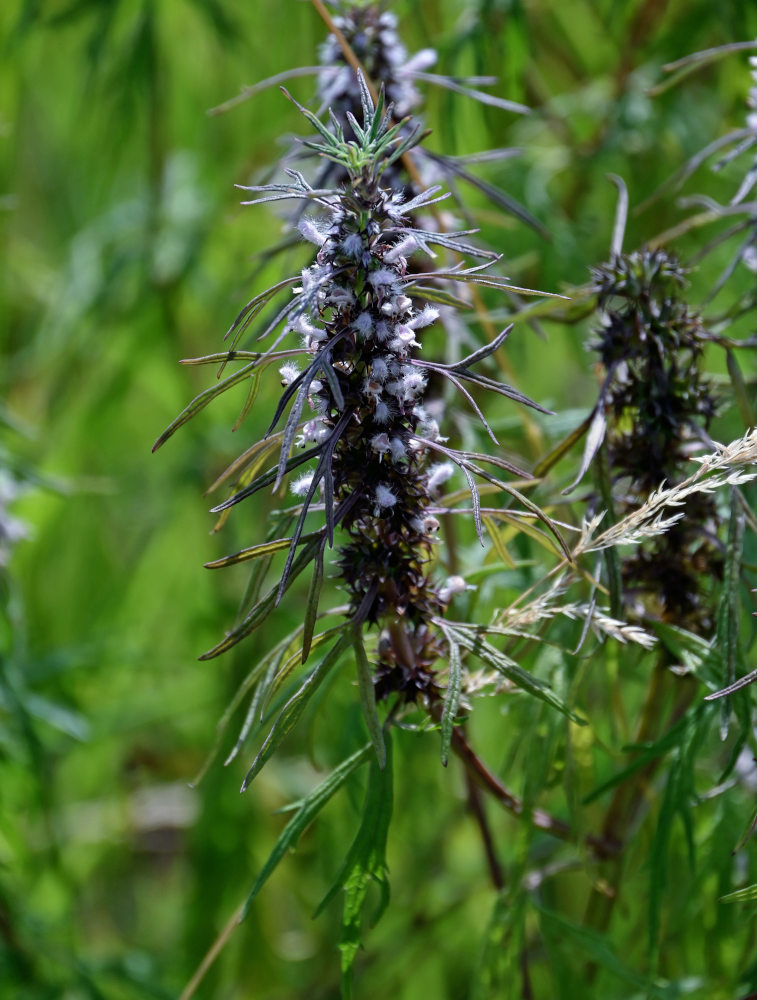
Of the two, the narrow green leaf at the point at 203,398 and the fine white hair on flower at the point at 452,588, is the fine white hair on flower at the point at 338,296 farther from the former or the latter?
the fine white hair on flower at the point at 452,588

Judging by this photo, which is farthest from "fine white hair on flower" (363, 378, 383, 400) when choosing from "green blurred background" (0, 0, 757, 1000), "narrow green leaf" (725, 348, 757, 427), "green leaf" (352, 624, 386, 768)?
"green blurred background" (0, 0, 757, 1000)

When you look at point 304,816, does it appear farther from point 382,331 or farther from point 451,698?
point 382,331

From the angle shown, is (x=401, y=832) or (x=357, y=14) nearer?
(x=357, y=14)

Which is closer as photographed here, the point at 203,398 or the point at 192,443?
the point at 203,398

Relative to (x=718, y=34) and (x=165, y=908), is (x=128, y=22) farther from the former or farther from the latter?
(x=165, y=908)

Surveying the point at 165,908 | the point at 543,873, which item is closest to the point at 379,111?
the point at 543,873

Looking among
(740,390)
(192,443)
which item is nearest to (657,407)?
(740,390)

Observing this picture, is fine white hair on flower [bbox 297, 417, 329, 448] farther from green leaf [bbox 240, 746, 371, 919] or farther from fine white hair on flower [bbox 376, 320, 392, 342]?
green leaf [bbox 240, 746, 371, 919]
